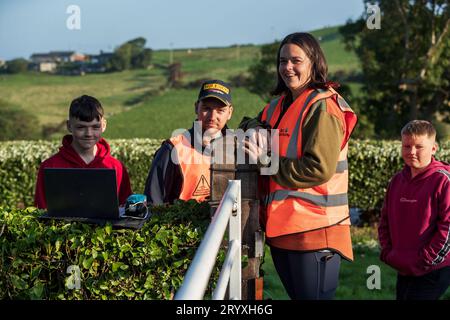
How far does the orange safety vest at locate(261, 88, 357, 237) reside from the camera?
3152mm

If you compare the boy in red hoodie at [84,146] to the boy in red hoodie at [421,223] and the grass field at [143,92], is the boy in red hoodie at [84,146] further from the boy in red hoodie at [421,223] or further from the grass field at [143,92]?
the grass field at [143,92]

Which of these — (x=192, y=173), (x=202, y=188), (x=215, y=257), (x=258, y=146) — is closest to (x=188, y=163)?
(x=192, y=173)

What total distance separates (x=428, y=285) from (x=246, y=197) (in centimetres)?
161

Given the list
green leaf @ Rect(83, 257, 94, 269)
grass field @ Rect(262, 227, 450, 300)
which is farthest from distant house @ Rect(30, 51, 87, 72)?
green leaf @ Rect(83, 257, 94, 269)

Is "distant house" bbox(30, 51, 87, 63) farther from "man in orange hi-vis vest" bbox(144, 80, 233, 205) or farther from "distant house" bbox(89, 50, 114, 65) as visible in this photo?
"man in orange hi-vis vest" bbox(144, 80, 233, 205)

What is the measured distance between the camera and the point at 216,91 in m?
4.39

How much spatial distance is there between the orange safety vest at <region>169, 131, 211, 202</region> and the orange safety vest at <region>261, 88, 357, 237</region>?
1.24 metres

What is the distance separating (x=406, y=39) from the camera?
888 inches

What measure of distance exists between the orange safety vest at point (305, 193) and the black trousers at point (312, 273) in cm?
14

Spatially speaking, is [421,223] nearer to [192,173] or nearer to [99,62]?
[192,173]

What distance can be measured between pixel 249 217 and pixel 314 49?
0.91 meters

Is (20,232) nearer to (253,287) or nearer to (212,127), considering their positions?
(253,287)

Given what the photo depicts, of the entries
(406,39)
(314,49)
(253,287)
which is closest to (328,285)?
(253,287)
